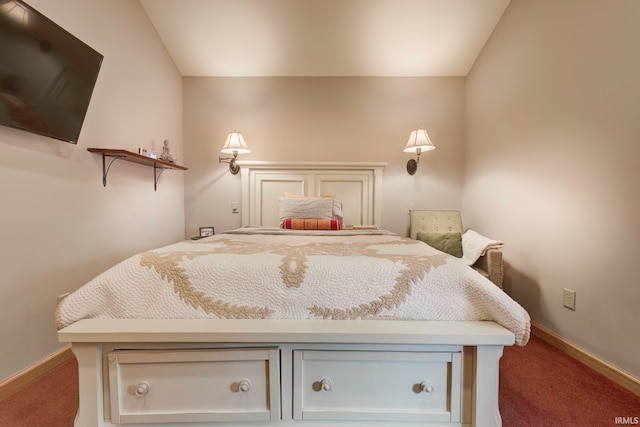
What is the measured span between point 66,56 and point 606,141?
123 inches

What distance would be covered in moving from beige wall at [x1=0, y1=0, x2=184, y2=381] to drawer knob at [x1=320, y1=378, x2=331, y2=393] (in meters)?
1.64

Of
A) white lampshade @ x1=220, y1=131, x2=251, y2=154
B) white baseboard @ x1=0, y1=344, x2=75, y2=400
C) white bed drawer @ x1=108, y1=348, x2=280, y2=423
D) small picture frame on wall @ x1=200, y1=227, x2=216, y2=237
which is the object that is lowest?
white baseboard @ x1=0, y1=344, x2=75, y2=400

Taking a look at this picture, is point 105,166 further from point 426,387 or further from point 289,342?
point 426,387

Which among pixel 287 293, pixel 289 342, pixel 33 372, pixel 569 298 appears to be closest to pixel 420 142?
pixel 569 298

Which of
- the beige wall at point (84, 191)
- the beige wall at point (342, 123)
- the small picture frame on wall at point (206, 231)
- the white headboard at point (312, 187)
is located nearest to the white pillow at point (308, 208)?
the white headboard at point (312, 187)

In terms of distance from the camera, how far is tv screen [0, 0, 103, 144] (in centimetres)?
118

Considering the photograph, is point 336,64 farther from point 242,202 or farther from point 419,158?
point 242,202

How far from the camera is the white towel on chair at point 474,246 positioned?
6.22 ft

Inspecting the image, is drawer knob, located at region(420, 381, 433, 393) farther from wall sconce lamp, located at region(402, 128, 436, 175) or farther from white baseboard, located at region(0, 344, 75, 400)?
wall sconce lamp, located at region(402, 128, 436, 175)

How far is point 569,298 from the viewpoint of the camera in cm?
155

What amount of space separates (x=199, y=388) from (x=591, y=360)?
6.80 feet

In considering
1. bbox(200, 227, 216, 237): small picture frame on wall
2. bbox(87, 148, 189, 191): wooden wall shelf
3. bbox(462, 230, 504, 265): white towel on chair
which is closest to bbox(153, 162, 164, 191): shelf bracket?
bbox(87, 148, 189, 191): wooden wall shelf

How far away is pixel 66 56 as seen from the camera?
1.45 metres

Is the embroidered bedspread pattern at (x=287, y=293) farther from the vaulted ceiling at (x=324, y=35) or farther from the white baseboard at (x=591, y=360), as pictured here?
the vaulted ceiling at (x=324, y=35)
